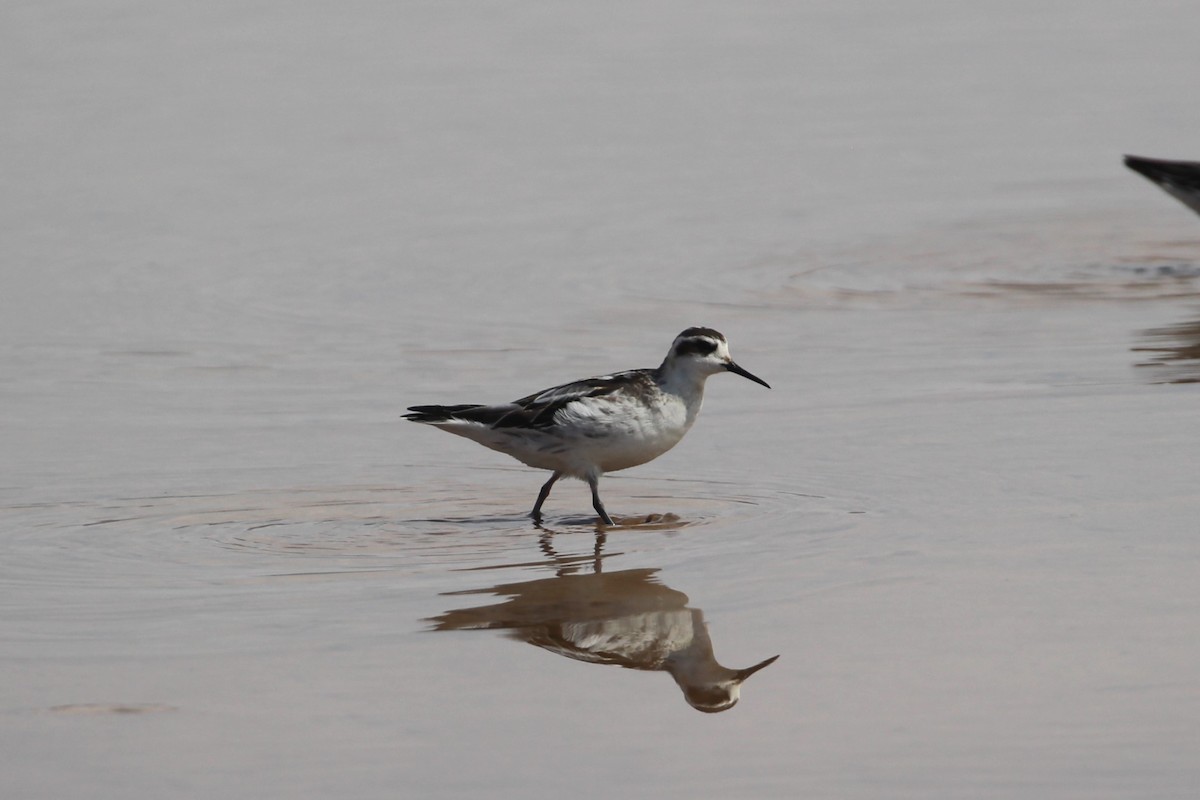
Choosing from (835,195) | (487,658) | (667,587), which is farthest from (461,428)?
(835,195)

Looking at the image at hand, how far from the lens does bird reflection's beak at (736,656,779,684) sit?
691 centimetres

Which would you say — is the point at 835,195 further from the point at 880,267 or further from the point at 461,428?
the point at 461,428

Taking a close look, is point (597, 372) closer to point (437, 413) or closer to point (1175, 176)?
point (437, 413)

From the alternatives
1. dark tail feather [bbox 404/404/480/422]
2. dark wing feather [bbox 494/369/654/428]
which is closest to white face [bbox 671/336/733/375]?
dark wing feather [bbox 494/369/654/428]

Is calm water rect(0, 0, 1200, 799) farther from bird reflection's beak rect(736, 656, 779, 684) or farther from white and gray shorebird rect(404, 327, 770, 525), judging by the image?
white and gray shorebird rect(404, 327, 770, 525)

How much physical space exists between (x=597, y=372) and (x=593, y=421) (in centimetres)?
305

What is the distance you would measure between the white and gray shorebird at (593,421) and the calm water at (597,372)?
32cm

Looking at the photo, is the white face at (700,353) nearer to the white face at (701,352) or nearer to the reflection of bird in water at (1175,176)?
the white face at (701,352)

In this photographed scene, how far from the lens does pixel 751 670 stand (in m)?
6.99

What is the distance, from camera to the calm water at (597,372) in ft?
21.2

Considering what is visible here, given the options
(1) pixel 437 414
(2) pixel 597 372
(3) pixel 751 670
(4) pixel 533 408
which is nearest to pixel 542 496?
(4) pixel 533 408

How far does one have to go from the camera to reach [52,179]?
1905 cm

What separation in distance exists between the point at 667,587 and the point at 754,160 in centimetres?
1232

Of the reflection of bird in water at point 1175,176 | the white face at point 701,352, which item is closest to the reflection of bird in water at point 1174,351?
the white face at point 701,352
